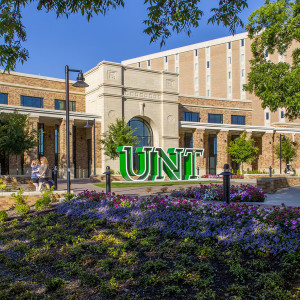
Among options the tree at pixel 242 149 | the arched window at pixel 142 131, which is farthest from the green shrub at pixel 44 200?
the tree at pixel 242 149

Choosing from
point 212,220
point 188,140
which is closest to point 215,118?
point 188,140

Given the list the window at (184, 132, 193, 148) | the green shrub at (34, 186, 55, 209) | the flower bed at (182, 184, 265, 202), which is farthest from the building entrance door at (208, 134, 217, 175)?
the green shrub at (34, 186, 55, 209)

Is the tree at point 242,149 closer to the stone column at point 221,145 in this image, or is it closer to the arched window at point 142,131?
the stone column at point 221,145

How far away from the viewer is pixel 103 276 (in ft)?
15.5

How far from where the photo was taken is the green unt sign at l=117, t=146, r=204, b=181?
2498cm

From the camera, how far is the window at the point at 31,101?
3381cm

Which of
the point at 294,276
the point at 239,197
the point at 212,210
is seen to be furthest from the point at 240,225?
the point at 239,197

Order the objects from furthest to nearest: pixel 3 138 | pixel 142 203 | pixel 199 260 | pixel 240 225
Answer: pixel 3 138, pixel 142 203, pixel 240 225, pixel 199 260

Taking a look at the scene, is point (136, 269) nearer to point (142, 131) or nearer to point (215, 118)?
point (142, 131)

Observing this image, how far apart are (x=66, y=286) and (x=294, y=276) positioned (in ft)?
10.3

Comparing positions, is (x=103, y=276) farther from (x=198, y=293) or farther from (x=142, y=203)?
(x=142, y=203)

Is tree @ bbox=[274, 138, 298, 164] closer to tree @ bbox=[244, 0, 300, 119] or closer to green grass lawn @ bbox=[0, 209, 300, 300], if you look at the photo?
tree @ bbox=[244, 0, 300, 119]

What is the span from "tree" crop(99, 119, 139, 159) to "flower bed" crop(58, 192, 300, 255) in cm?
2047

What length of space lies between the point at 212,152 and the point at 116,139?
1800 cm
